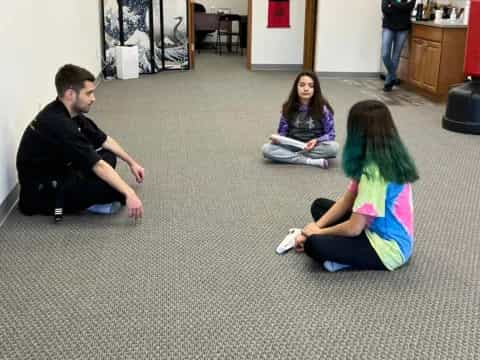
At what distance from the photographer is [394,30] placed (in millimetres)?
7191

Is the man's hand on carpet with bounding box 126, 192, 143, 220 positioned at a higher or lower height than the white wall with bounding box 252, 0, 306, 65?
lower

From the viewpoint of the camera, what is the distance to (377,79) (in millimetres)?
8398

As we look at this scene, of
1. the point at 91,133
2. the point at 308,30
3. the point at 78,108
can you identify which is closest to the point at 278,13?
the point at 308,30

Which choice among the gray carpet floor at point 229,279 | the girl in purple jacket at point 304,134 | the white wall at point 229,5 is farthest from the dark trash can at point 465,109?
the white wall at point 229,5

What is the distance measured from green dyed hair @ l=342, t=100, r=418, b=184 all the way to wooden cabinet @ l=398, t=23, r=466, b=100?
4.31 meters

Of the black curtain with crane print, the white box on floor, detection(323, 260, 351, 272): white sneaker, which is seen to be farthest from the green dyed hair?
the black curtain with crane print

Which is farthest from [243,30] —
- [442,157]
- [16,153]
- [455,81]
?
[16,153]

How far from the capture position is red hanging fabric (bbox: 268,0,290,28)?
8.98 meters

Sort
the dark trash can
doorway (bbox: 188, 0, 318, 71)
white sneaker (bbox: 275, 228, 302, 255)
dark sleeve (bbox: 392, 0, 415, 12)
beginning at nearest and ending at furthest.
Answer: white sneaker (bbox: 275, 228, 302, 255) → the dark trash can → dark sleeve (bbox: 392, 0, 415, 12) → doorway (bbox: 188, 0, 318, 71)

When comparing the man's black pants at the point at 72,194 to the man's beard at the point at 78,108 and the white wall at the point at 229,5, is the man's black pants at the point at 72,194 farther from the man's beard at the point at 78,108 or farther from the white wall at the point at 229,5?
the white wall at the point at 229,5

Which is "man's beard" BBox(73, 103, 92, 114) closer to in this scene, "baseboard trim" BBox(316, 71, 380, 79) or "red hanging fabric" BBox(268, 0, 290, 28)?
"baseboard trim" BBox(316, 71, 380, 79)

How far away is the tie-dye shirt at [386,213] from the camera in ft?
7.84

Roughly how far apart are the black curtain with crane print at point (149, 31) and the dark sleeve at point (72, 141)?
5489mm

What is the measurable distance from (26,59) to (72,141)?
1180 mm
